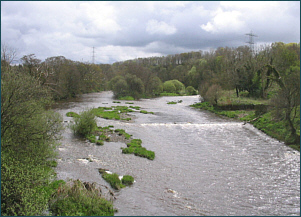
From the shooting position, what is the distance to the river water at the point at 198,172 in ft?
41.3

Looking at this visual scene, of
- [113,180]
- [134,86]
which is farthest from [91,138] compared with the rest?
[134,86]

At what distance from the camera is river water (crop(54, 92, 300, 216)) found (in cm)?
1259

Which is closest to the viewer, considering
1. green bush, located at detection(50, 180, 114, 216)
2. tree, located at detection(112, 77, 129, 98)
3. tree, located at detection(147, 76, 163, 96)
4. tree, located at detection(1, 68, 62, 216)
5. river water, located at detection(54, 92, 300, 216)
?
tree, located at detection(1, 68, 62, 216)

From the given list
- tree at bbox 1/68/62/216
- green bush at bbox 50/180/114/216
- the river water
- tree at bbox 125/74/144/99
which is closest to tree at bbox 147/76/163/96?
tree at bbox 125/74/144/99

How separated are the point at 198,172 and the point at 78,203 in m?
8.72

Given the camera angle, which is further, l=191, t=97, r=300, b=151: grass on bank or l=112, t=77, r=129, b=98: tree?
l=112, t=77, r=129, b=98: tree

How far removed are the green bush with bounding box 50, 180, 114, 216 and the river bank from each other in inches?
760

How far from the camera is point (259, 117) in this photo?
113 ft

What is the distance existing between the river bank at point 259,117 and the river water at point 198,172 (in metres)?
1.14

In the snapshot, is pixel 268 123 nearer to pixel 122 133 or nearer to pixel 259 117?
pixel 259 117

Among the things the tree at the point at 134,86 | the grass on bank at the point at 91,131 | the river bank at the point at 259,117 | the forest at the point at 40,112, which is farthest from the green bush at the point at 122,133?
the tree at the point at 134,86

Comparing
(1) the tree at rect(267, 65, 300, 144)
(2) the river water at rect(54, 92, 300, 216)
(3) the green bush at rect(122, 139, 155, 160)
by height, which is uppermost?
(1) the tree at rect(267, 65, 300, 144)

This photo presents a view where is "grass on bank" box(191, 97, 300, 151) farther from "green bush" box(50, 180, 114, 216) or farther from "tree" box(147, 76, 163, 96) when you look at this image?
"tree" box(147, 76, 163, 96)

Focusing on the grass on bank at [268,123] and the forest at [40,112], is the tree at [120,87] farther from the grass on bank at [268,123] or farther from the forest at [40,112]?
the grass on bank at [268,123]
